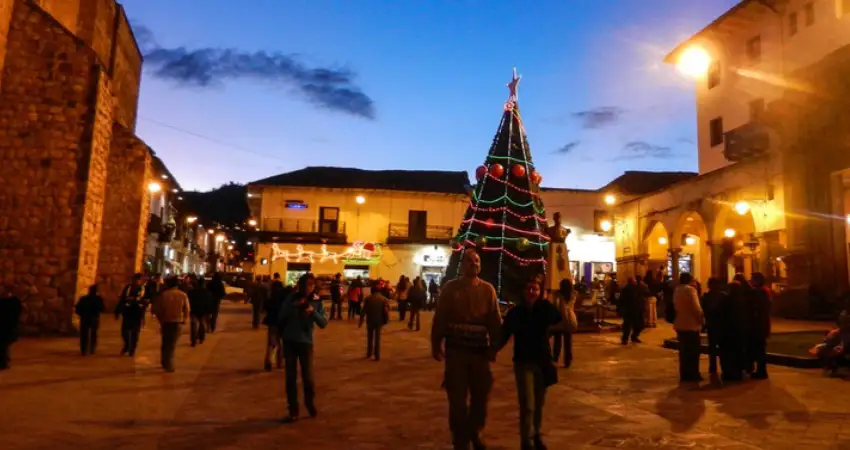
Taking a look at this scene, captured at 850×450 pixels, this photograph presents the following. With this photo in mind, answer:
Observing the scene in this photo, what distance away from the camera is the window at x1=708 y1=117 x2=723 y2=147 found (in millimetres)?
27422

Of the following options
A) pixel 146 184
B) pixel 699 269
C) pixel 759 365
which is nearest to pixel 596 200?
pixel 699 269

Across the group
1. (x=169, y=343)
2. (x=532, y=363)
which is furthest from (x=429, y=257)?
(x=532, y=363)

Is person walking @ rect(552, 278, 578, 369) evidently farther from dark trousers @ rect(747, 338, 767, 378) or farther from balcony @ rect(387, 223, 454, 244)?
balcony @ rect(387, 223, 454, 244)

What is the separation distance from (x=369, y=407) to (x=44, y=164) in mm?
10708

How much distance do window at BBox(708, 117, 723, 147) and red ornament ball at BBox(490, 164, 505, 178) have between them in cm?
1187

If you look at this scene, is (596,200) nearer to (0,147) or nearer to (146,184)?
(146,184)

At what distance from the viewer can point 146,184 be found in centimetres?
2067

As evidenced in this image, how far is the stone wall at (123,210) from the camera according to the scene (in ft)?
64.9

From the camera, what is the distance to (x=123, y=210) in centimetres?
2028

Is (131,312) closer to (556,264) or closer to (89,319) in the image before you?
(89,319)

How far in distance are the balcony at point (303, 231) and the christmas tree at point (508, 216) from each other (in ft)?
70.4

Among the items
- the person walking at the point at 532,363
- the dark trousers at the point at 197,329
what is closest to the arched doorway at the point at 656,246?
the dark trousers at the point at 197,329

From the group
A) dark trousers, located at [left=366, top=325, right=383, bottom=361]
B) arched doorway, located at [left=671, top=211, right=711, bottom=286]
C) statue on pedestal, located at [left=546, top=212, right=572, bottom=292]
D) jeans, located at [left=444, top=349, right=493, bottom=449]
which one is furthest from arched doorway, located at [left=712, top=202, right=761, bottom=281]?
jeans, located at [left=444, top=349, right=493, bottom=449]

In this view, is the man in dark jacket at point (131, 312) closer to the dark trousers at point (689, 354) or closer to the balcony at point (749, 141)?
the dark trousers at point (689, 354)
